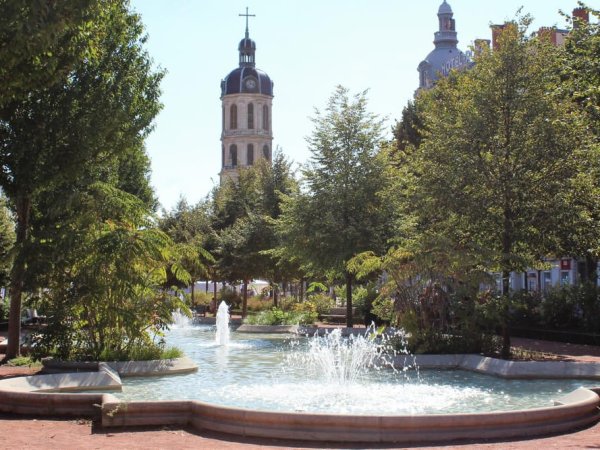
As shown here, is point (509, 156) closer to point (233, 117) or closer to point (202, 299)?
point (202, 299)

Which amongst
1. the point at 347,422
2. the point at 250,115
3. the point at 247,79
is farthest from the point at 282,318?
the point at 250,115

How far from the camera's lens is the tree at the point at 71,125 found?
61.6ft

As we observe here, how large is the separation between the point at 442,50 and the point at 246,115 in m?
38.6

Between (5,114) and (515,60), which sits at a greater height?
(515,60)

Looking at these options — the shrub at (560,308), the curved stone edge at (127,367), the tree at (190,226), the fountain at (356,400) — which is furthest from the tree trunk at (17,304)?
the tree at (190,226)

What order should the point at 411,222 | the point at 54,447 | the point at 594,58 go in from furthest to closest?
the point at 411,222 → the point at 594,58 → the point at 54,447

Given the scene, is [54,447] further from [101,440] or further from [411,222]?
[411,222]

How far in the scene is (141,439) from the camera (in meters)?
10.1

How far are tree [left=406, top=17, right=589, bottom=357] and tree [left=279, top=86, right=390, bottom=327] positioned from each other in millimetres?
8818

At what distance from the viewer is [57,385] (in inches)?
523

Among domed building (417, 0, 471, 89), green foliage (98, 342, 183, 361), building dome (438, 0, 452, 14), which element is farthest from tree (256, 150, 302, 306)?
building dome (438, 0, 452, 14)

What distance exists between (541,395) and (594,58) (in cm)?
617

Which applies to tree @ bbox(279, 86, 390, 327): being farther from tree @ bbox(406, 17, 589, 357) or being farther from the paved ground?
the paved ground

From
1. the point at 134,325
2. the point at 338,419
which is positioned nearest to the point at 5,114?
the point at 134,325
